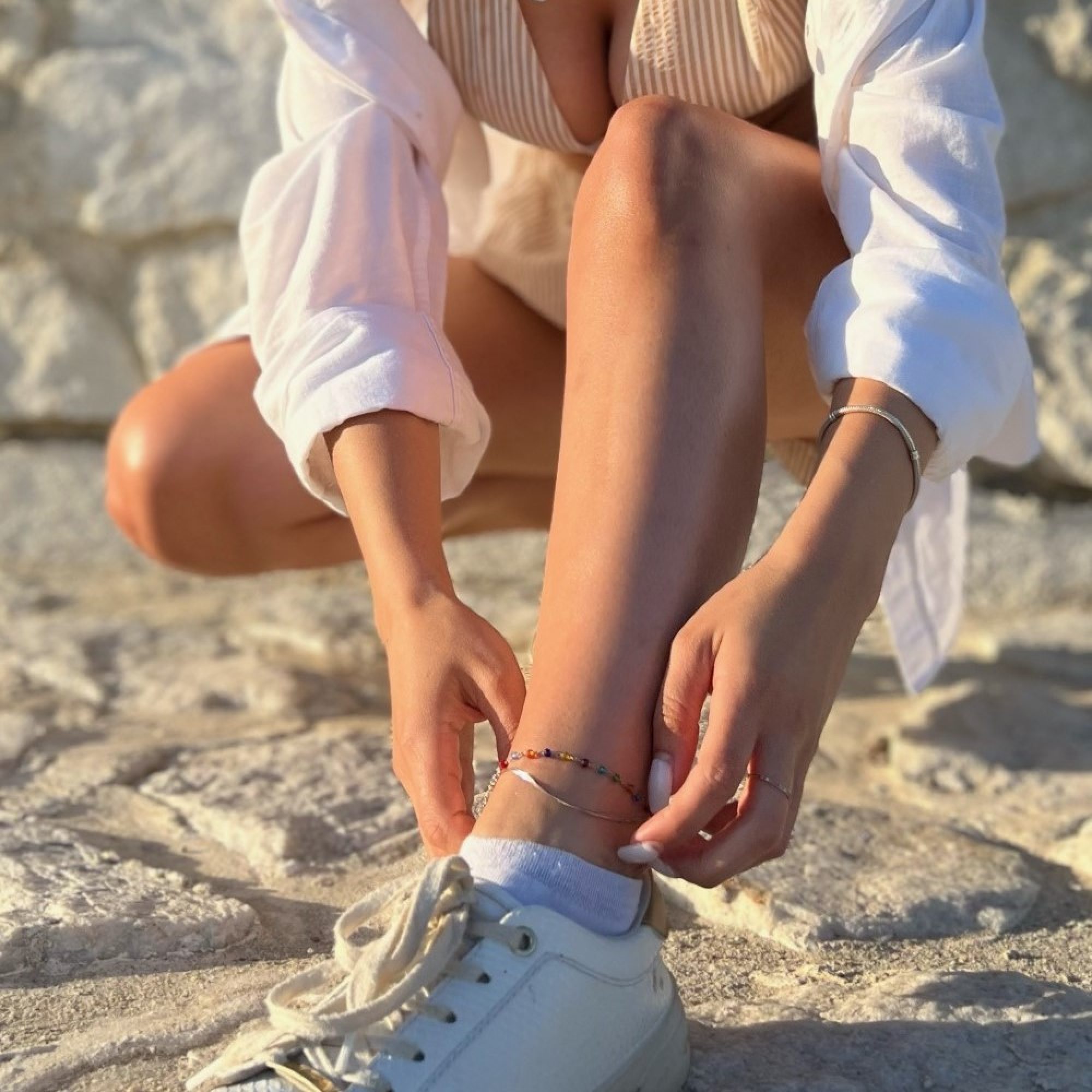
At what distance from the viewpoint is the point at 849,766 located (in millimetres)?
1453

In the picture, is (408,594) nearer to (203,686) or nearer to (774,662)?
(774,662)

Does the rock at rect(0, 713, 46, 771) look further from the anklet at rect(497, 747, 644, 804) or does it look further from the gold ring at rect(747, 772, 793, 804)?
the gold ring at rect(747, 772, 793, 804)

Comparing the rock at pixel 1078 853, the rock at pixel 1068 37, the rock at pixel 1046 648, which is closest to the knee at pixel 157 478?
the rock at pixel 1078 853

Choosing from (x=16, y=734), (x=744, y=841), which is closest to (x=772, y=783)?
(x=744, y=841)

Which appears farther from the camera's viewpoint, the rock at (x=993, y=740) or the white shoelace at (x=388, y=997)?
the rock at (x=993, y=740)

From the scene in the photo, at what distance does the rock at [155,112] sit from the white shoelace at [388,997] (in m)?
1.52

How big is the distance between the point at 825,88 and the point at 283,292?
408mm

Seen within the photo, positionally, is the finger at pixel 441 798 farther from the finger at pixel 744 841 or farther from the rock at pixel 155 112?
the rock at pixel 155 112

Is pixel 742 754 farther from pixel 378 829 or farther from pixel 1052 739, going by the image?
pixel 1052 739

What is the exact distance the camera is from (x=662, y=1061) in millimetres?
817

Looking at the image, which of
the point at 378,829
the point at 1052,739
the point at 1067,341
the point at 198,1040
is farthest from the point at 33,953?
the point at 1067,341

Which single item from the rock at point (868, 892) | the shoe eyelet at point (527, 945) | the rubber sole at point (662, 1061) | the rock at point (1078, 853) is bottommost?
the rock at point (1078, 853)

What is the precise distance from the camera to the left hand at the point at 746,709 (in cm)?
78

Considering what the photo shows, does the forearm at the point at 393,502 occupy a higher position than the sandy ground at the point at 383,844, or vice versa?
the forearm at the point at 393,502
